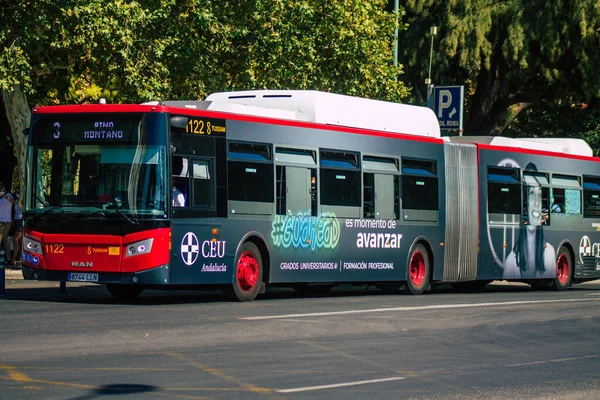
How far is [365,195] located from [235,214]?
13.2 ft

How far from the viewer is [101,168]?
1925 cm

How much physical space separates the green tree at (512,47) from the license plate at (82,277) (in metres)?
24.9

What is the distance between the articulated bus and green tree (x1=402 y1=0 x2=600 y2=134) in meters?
12.3

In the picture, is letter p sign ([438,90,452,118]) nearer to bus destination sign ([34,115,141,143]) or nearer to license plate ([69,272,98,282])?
bus destination sign ([34,115,141,143])

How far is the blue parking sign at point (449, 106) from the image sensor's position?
34156 millimetres

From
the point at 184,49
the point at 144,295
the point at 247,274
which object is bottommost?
the point at 144,295

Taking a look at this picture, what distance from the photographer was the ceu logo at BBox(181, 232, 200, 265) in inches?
763

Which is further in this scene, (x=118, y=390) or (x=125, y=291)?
(x=125, y=291)

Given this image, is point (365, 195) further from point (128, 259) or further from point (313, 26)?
point (313, 26)

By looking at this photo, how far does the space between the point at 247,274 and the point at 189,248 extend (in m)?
1.69

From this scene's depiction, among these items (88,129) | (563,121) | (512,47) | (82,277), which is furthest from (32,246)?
(563,121)

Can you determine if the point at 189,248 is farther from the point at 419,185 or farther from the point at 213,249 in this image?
the point at 419,185

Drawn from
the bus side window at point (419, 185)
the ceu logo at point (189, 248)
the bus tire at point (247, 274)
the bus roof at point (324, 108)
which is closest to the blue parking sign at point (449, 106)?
the bus side window at point (419, 185)

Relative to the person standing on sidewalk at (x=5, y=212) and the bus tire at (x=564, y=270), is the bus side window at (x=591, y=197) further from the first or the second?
the person standing on sidewalk at (x=5, y=212)
